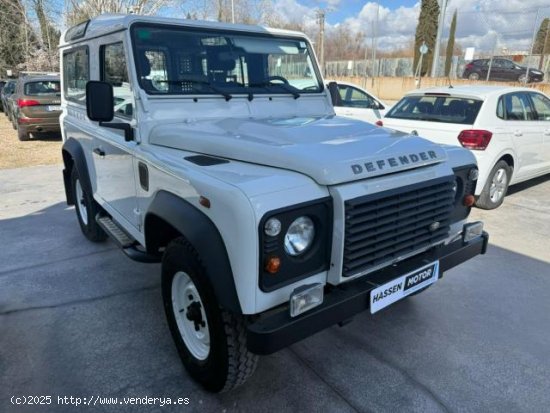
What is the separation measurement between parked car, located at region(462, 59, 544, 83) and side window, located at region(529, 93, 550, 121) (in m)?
14.6

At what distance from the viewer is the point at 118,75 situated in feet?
10.8

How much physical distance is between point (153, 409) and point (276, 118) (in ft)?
7.15

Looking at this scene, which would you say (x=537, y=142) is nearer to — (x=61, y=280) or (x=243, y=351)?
(x=243, y=351)

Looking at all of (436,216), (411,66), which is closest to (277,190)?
(436,216)

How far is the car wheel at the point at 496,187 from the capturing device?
596cm

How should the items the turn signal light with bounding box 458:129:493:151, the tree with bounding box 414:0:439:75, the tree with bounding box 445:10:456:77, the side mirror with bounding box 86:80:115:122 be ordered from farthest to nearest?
the tree with bounding box 414:0:439:75, the tree with bounding box 445:10:456:77, the turn signal light with bounding box 458:129:493:151, the side mirror with bounding box 86:80:115:122

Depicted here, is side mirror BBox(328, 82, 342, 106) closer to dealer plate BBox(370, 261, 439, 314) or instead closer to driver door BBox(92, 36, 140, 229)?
driver door BBox(92, 36, 140, 229)

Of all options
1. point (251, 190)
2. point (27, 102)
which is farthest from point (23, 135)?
point (251, 190)

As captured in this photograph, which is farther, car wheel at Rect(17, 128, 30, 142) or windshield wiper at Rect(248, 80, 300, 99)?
car wheel at Rect(17, 128, 30, 142)

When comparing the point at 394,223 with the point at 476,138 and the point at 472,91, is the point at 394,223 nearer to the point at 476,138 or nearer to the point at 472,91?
the point at 476,138

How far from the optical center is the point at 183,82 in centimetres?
320

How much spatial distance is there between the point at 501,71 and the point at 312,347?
2377 centimetres

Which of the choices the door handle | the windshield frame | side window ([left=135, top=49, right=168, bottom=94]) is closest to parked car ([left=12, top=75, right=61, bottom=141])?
the door handle

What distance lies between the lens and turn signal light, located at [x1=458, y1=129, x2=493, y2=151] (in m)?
5.64
